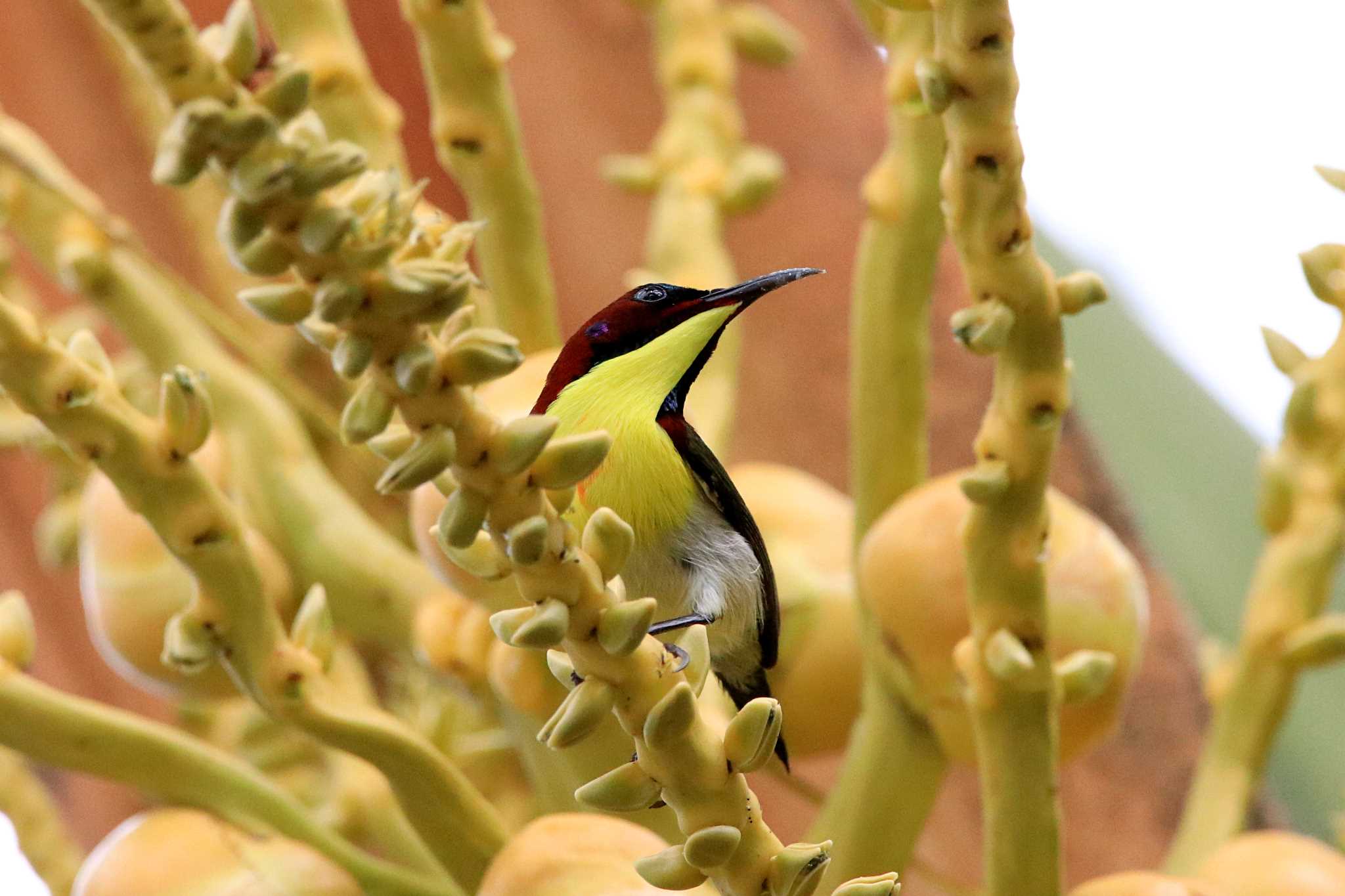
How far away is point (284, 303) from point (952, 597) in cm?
21

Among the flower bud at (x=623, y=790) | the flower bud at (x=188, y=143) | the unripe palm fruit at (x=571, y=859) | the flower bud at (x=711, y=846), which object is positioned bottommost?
the unripe palm fruit at (x=571, y=859)

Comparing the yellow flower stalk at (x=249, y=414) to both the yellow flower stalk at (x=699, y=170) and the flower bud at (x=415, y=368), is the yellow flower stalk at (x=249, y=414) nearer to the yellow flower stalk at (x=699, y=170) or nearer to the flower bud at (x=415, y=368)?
the yellow flower stalk at (x=699, y=170)

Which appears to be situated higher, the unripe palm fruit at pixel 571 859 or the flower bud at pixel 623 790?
the flower bud at pixel 623 790

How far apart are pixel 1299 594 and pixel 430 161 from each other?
316 mm

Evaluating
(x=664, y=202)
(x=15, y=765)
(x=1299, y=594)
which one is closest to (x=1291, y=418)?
(x=1299, y=594)

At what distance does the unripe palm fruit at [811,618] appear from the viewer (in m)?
0.37

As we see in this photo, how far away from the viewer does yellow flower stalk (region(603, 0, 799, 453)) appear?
1.48 feet

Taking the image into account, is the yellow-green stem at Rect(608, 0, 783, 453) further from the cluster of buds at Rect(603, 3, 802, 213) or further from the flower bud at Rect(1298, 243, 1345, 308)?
the flower bud at Rect(1298, 243, 1345, 308)

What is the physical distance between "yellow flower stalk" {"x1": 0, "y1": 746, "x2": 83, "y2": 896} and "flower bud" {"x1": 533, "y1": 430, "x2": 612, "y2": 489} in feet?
1.07

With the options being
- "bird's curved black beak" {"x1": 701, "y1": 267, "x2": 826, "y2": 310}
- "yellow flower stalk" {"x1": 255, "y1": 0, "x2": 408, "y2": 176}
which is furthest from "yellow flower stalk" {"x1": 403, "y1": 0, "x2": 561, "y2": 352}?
"bird's curved black beak" {"x1": 701, "y1": 267, "x2": 826, "y2": 310}

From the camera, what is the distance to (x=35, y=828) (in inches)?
17.0

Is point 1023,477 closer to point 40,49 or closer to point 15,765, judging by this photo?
point 15,765

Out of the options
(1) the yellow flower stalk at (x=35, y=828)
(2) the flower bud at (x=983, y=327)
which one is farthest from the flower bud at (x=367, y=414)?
(1) the yellow flower stalk at (x=35, y=828)

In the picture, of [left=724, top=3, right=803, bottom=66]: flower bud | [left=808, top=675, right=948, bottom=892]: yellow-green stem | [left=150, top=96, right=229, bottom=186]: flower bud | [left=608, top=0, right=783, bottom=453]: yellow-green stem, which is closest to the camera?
[left=150, top=96, right=229, bottom=186]: flower bud
